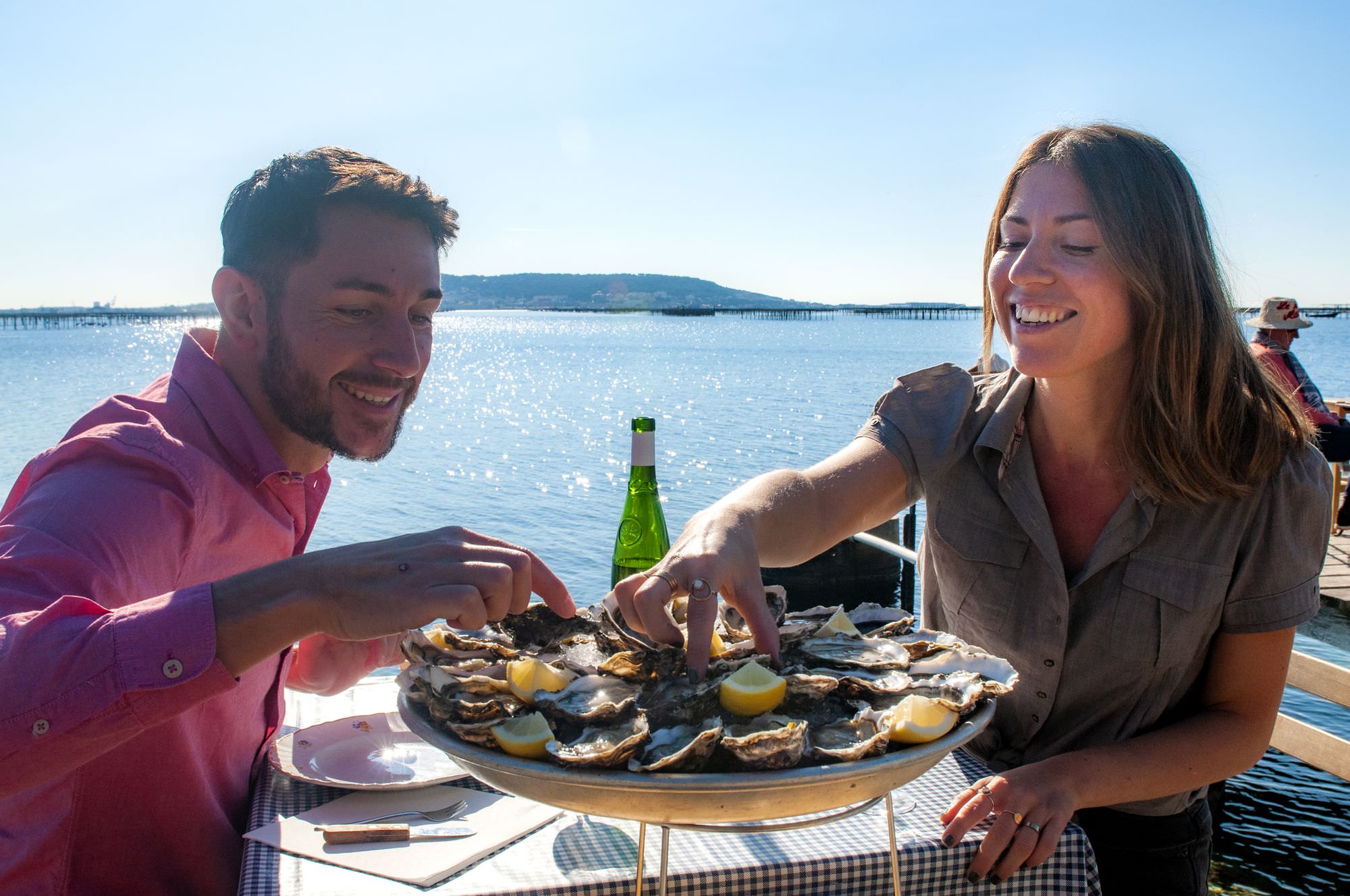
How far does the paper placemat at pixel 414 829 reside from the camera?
1.50 m

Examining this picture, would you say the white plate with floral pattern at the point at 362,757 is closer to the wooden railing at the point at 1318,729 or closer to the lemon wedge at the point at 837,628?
the lemon wedge at the point at 837,628

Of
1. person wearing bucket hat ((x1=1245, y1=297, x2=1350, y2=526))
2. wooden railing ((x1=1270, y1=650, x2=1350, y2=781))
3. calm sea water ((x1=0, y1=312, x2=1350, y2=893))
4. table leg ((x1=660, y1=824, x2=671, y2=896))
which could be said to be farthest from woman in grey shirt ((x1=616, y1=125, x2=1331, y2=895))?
person wearing bucket hat ((x1=1245, y1=297, x2=1350, y2=526))

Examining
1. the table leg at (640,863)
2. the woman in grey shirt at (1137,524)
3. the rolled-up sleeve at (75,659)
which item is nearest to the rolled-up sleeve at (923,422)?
the woman in grey shirt at (1137,524)

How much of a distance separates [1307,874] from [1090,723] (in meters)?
4.95

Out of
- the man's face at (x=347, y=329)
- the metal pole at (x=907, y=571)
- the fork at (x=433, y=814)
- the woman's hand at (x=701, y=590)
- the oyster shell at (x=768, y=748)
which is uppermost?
the man's face at (x=347, y=329)

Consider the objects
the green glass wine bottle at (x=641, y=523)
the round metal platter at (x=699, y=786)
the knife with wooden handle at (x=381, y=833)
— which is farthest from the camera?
the green glass wine bottle at (x=641, y=523)

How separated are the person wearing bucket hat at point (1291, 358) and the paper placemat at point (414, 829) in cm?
804

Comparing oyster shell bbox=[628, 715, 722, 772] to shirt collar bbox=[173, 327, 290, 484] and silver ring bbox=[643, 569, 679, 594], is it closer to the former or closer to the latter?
silver ring bbox=[643, 569, 679, 594]

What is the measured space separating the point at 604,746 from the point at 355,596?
41 centimetres

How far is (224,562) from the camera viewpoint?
1868mm

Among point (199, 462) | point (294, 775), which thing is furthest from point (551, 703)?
point (199, 462)

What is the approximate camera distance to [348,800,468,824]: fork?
65.6 inches

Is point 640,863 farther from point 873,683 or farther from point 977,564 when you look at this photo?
point 977,564

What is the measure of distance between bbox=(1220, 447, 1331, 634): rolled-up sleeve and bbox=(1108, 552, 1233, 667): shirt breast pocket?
4 cm
